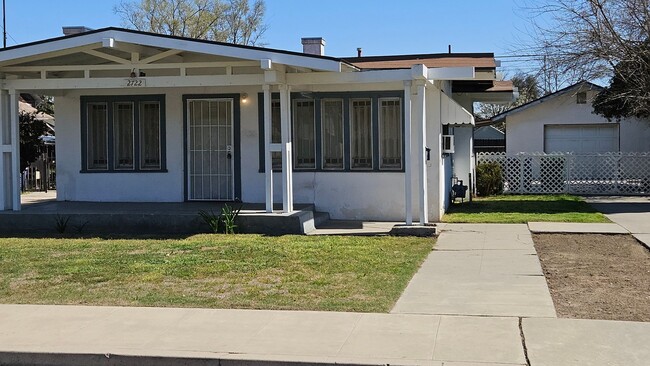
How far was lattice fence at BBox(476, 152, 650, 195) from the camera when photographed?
25.3m

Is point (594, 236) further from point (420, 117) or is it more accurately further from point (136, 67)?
point (136, 67)

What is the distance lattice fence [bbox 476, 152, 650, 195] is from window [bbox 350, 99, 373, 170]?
35.1 ft

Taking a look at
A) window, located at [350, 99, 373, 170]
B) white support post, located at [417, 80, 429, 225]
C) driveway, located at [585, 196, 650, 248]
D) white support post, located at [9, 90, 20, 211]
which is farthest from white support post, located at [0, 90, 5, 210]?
driveway, located at [585, 196, 650, 248]

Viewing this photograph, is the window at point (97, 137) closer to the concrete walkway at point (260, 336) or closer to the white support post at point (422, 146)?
the white support post at point (422, 146)

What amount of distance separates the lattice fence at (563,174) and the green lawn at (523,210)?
2.25m

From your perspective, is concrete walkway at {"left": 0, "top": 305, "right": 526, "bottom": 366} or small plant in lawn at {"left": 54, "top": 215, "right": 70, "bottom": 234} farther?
small plant in lawn at {"left": 54, "top": 215, "right": 70, "bottom": 234}

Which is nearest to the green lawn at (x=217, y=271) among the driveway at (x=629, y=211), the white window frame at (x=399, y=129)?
the white window frame at (x=399, y=129)

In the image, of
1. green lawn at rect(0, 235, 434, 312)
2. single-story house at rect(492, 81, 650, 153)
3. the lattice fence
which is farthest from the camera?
single-story house at rect(492, 81, 650, 153)

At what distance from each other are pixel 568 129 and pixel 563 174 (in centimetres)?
558

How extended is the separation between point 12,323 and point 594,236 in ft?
32.5

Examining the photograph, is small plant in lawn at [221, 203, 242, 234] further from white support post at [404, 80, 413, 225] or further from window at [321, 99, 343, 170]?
white support post at [404, 80, 413, 225]

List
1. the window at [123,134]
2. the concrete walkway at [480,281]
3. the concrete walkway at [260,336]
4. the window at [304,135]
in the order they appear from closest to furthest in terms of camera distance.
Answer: the concrete walkway at [260,336] → the concrete walkway at [480,281] → the window at [304,135] → the window at [123,134]

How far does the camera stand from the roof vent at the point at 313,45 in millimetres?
17750

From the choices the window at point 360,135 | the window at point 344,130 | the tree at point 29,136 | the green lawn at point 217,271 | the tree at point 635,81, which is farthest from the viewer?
the tree at point 29,136
